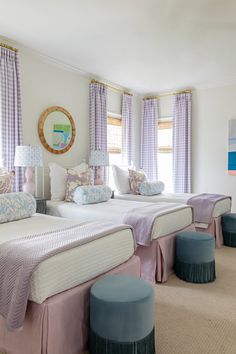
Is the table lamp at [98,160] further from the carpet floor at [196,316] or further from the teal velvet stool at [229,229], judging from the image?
the carpet floor at [196,316]

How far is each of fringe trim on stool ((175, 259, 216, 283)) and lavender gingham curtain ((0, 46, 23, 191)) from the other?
224cm

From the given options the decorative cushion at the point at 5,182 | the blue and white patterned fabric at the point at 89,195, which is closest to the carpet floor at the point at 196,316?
the blue and white patterned fabric at the point at 89,195

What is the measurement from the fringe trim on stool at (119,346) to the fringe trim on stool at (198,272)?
127 cm

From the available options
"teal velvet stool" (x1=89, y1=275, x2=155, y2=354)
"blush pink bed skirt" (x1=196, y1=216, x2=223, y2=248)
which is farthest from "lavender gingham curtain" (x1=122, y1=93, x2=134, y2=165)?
"teal velvet stool" (x1=89, y1=275, x2=155, y2=354)

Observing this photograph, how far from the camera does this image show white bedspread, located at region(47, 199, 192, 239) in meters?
2.89

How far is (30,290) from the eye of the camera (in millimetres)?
1512

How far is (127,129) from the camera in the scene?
18.7 feet

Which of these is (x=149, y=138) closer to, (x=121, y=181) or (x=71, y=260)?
(x=121, y=181)

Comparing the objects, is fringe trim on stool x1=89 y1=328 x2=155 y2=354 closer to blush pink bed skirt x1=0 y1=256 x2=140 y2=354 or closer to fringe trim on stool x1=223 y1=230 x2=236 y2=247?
blush pink bed skirt x1=0 y1=256 x2=140 y2=354

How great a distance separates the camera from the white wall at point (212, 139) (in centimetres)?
520

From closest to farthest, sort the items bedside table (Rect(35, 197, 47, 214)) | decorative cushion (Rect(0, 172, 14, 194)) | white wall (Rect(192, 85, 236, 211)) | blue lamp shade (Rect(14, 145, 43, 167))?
decorative cushion (Rect(0, 172, 14, 194))
blue lamp shade (Rect(14, 145, 43, 167))
bedside table (Rect(35, 197, 47, 214))
white wall (Rect(192, 85, 236, 211))

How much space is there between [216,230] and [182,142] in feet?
7.18

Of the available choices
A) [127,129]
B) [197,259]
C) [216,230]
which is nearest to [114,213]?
[197,259]

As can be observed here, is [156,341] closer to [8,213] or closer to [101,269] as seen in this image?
[101,269]
